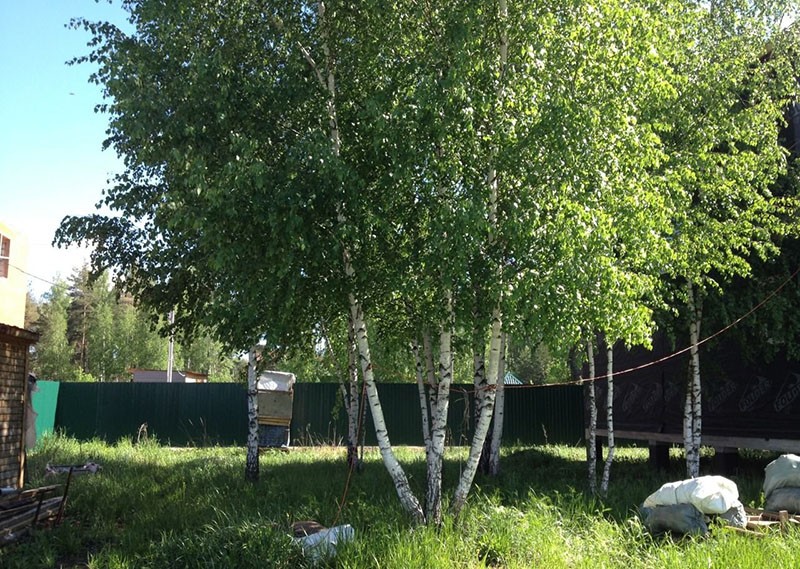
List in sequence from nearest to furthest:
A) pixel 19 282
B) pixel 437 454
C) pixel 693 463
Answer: pixel 437 454 < pixel 693 463 < pixel 19 282

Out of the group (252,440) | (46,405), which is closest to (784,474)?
(252,440)

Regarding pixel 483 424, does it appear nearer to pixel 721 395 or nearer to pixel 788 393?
pixel 788 393

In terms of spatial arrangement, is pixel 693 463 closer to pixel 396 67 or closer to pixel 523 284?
pixel 523 284

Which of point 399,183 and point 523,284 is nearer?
point 523,284

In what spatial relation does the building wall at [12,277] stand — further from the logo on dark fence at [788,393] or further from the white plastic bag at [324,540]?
the logo on dark fence at [788,393]

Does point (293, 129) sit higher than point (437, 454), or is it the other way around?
point (293, 129)

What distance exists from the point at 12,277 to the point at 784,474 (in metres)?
23.9

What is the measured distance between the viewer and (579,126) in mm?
6766

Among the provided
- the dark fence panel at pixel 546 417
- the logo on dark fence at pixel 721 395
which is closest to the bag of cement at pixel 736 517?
the logo on dark fence at pixel 721 395

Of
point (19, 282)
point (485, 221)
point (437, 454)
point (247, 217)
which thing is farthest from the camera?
point (19, 282)

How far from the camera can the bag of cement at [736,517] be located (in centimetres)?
737

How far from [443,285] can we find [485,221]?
0.82 m

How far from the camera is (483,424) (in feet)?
25.3

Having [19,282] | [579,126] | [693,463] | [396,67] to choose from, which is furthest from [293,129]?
[19,282]
